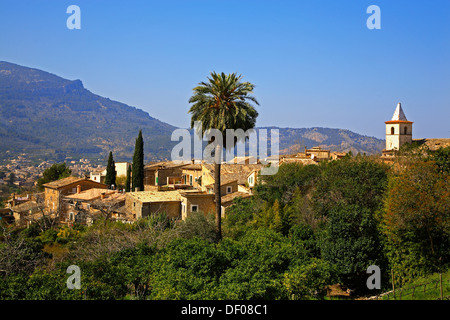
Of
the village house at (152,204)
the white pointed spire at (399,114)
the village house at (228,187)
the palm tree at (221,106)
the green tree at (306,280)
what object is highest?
the white pointed spire at (399,114)

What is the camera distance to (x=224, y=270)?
626 inches

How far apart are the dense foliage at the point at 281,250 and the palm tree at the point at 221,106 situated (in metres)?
5.47

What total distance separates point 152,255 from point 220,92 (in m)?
9.13

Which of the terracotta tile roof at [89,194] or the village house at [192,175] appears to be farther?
the village house at [192,175]

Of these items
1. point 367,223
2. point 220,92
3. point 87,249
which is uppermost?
point 220,92

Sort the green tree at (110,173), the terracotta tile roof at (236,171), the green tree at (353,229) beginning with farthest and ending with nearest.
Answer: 1. the green tree at (110,173)
2. the terracotta tile roof at (236,171)
3. the green tree at (353,229)

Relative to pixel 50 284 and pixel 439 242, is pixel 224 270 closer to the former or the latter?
pixel 50 284

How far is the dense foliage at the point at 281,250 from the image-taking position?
14.4 metres

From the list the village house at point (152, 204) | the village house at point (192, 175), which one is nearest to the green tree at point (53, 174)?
the village house at point (192, 175)

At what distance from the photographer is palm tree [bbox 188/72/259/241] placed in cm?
2212

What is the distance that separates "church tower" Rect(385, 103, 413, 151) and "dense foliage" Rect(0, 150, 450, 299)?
137ft

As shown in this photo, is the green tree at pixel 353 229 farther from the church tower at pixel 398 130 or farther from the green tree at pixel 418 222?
the church tower at pixel 398 130

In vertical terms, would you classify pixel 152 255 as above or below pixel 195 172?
below

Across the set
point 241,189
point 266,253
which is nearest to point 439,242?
point 266,253
